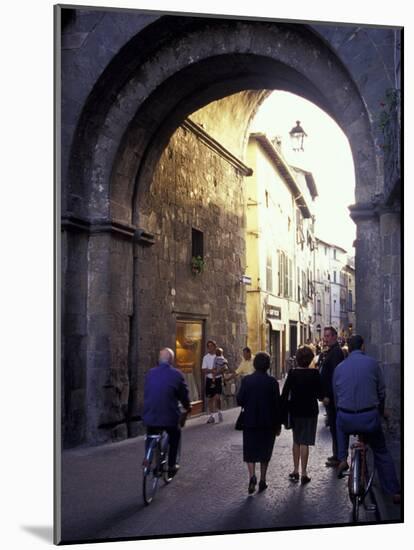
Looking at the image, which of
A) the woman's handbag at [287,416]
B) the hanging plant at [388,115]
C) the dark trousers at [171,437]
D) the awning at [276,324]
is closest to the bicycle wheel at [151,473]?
the dark trousers at [171,437]

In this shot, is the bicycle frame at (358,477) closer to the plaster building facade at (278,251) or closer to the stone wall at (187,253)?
the plaster building facade at (278,251)

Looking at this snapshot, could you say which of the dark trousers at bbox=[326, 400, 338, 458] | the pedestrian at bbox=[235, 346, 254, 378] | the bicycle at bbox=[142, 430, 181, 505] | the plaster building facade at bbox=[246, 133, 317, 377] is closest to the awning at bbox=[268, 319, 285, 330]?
the plaster building facade at bbox=[246, 133, 317, 377]

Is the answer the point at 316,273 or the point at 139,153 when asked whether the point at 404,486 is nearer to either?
the point at 316,273

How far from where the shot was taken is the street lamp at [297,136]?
7457 mm

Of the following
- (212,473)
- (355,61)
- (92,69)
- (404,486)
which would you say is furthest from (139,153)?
(404,486)

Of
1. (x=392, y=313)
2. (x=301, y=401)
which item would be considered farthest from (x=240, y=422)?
(x=392, y=313)

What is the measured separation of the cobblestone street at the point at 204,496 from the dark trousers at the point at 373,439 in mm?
250

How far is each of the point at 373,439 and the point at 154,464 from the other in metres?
1.66

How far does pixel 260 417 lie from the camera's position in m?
7.10

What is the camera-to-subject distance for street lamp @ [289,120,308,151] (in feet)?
24.5

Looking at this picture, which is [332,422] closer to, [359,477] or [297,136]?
[359,477]

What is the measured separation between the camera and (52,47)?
6508mm

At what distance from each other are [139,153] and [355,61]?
264 cm

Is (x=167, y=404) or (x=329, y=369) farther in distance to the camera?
(x=329, y=369)
